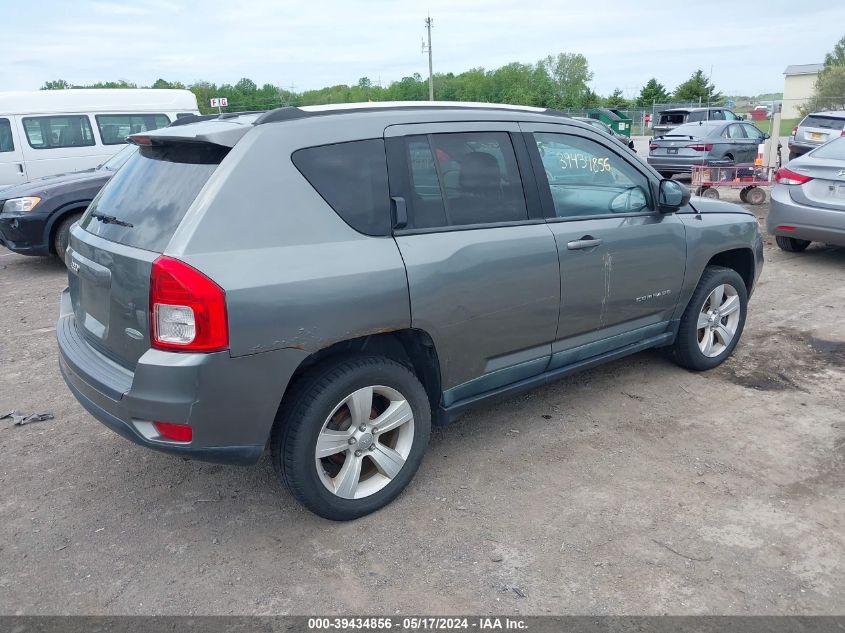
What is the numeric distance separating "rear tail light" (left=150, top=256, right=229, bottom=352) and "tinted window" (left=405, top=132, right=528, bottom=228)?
1.05m

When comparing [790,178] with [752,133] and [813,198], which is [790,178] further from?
[752,133]

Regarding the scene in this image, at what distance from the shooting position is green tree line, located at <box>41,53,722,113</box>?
4741 cm

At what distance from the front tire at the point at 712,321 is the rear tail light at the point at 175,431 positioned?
3368 millimetres

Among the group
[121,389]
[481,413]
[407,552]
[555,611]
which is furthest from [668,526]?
[121,389]

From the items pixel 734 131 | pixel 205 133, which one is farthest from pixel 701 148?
pixel 205 133

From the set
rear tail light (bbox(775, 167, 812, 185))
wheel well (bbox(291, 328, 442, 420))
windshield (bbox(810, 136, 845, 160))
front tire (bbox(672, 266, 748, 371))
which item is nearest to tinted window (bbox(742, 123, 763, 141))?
windshield (bbox(810, 136, 845, 160))

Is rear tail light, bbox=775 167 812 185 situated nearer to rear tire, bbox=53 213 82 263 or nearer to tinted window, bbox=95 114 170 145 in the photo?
rear tire, bbox=53 213 82 263

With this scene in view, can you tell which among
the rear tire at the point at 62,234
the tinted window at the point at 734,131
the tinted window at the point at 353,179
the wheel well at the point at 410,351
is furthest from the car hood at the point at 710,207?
the tinted window at the point at 734,131

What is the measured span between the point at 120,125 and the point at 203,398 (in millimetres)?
10278

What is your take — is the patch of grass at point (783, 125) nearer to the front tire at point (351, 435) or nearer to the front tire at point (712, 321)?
the front tire at point (712, 321)

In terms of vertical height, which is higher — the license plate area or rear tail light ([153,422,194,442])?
the license plate area

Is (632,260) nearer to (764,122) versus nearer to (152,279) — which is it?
(152,279)

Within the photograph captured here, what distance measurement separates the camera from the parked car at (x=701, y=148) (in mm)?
15422

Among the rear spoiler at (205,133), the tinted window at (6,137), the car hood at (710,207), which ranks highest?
the rear spoiler at (205,133)
